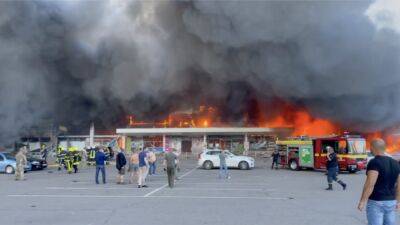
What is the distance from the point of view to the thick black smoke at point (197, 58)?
2911cm

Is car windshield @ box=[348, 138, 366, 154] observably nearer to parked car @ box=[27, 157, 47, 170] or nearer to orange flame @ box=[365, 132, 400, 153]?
orange flame @ box=[365, 132, 400, 153]

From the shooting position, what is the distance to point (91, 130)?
156 ft

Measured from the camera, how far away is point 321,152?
2545 cm

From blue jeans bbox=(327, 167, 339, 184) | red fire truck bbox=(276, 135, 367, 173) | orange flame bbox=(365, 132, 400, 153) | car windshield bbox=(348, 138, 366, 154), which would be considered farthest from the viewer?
orange flame bbox=(365, 132, 400, 153)

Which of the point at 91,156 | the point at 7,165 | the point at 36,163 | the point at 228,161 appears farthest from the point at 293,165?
the point at 7,165

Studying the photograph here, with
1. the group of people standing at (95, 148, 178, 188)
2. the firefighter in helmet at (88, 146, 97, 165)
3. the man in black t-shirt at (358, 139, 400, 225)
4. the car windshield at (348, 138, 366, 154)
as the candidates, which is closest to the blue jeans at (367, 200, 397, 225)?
the man in black t-shirt at (358, 139, 400, 225)

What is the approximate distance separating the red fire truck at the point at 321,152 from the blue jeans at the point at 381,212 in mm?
18917

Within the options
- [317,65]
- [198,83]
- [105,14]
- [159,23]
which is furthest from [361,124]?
[105,14]

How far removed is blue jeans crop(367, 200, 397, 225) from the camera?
5633 mm

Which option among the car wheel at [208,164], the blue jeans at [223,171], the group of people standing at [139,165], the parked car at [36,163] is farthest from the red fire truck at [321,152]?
the parked car at [36,163]

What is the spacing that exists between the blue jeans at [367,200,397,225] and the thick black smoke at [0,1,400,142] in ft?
77.9

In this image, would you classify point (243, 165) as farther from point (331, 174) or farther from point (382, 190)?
point (382, 190)

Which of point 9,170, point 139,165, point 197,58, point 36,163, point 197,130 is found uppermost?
point 197,58

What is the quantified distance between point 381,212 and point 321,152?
20.3m
